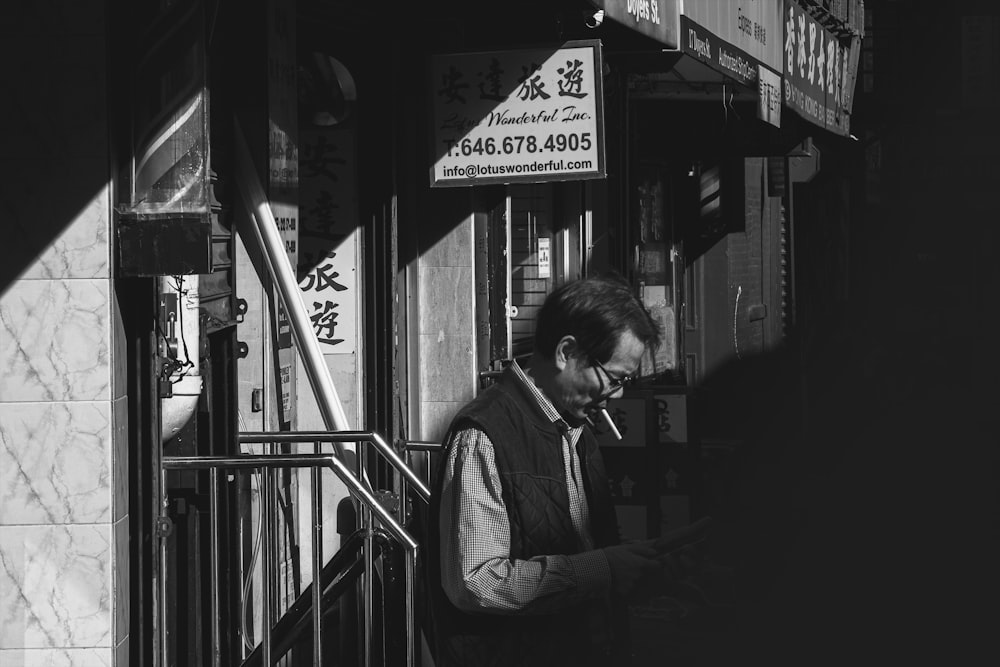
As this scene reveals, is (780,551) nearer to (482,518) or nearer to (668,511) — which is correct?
(668,511)

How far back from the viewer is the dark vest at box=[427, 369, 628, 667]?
3.07 metres

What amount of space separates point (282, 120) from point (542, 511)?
327cm

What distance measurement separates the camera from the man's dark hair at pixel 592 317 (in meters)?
3.25

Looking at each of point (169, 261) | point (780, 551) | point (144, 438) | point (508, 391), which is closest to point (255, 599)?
point (144, 438)

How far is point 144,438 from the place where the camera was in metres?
4.36

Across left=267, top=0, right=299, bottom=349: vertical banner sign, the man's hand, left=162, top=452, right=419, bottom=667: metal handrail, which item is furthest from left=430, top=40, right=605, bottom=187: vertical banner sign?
the man's hand

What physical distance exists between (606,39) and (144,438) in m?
5.79

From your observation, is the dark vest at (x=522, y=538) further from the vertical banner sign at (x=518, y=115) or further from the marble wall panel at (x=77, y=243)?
the vertical banner sign at (x=518, y=115)

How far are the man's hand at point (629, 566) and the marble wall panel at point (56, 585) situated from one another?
1851 mm

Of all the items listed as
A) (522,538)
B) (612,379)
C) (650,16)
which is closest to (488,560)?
(522,538)

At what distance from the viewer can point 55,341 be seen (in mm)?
4180

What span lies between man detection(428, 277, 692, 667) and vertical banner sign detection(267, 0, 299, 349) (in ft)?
8.83

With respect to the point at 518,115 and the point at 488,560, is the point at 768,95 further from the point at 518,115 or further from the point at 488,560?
the point at 488,560

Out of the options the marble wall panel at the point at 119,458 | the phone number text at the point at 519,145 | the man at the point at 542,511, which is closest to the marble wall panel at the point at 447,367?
the phone number text at the point at 519,145
